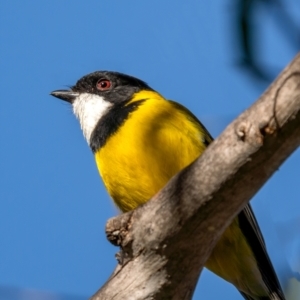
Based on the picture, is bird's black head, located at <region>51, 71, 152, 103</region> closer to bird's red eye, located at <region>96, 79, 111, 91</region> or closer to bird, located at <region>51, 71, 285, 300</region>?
bird's red eye, located at <region>96, 79, 111, 91</region>

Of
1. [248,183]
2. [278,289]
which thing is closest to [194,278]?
[248,183]

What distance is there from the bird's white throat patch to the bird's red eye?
0.25 feet

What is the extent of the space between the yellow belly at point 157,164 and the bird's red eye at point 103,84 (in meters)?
0.83

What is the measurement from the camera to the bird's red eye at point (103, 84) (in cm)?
479

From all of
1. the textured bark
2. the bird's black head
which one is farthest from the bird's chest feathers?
the textured bark

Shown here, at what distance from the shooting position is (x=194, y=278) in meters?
2.72

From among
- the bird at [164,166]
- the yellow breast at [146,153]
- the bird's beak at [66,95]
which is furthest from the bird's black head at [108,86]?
the yellow breast at [146,153]

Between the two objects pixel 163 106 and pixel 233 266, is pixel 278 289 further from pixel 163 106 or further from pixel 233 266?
pixel 163 106

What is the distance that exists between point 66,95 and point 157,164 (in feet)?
5.14

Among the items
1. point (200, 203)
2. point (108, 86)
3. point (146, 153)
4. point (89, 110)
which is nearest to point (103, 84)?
point (108, 86)

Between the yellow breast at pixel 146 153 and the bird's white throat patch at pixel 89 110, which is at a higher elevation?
Answer: the bird's white throat patch at pixel 89 110

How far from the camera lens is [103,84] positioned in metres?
4.83

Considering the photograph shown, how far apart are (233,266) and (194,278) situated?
1.17 metres

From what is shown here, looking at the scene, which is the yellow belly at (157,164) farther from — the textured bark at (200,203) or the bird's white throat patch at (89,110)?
the textured bark at (200,203)
